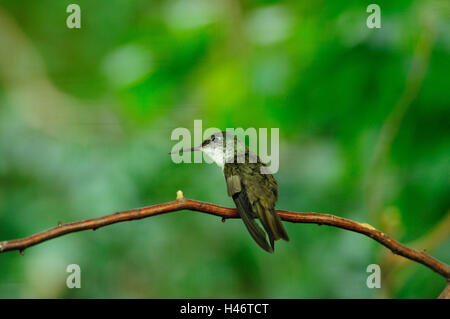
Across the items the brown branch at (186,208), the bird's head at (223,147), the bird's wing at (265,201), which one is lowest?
the brown branch at (186,208)

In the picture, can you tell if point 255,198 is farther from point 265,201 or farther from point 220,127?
Result: point 220,127

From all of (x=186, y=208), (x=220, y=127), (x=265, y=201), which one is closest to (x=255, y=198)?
(x=265, y=201)

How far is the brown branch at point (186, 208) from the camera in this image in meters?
0.71

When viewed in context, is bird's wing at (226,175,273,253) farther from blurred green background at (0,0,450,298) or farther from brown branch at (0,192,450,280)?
blurred green background at (0,0,450,298)

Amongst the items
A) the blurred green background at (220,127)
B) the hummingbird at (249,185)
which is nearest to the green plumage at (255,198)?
the hummingbird at (249,185)

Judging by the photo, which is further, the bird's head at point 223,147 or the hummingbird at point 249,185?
the bird's head at point 223,147

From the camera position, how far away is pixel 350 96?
1425 millimetres

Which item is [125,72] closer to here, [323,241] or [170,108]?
[170,108]

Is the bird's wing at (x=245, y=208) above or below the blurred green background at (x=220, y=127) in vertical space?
below

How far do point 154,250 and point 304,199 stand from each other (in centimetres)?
71

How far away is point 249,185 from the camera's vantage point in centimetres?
112

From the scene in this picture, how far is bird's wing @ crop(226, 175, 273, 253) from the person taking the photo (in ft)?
3.00

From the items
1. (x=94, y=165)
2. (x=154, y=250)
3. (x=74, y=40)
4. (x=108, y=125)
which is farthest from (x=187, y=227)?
(x=74, y=40)

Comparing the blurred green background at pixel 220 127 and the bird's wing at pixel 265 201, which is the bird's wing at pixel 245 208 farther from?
the blurred green background at pixel 220 127
